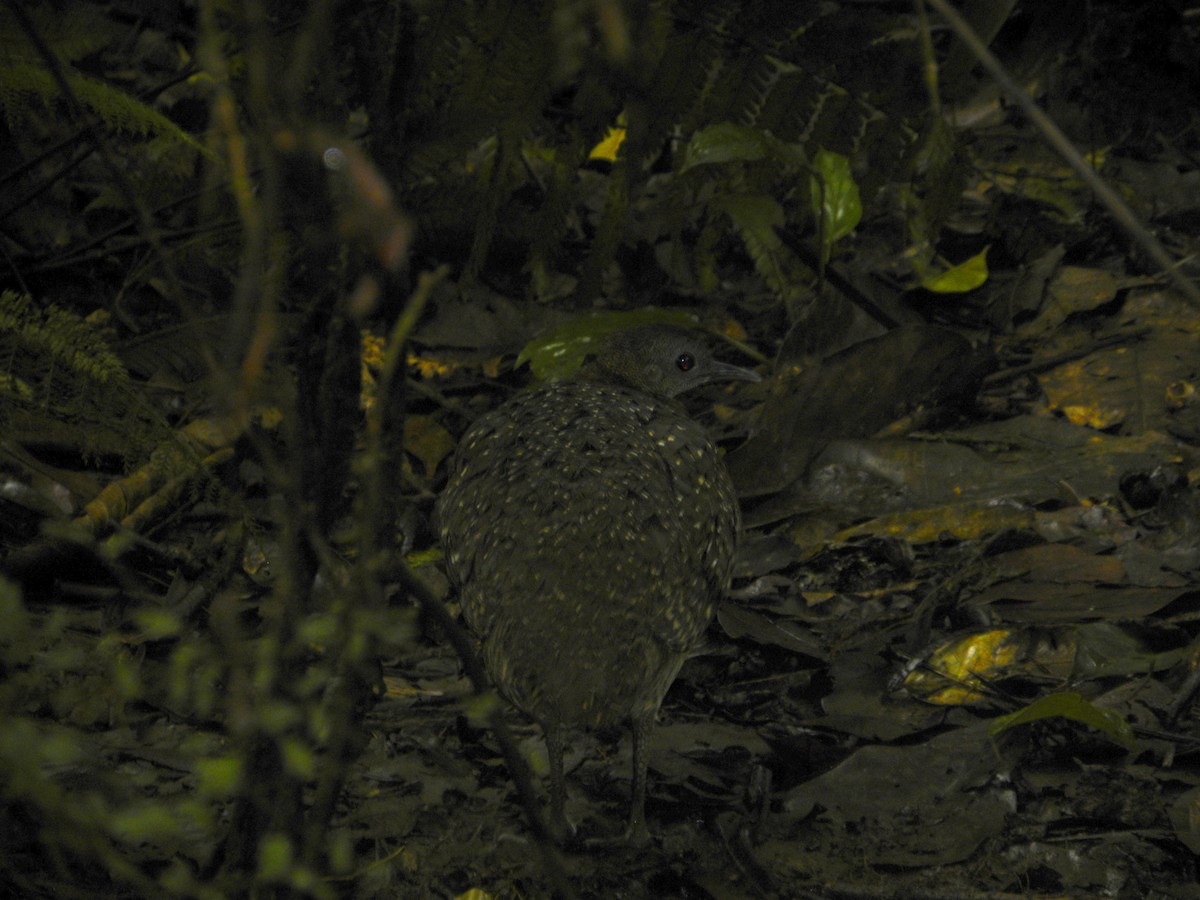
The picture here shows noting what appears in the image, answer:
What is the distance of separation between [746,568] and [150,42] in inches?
225

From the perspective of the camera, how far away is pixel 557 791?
4172mm

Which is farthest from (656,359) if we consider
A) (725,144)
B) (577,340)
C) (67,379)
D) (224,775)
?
(224,775)

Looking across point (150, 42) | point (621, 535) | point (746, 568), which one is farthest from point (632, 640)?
point (150, 42)

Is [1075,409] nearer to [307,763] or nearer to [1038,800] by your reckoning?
[1038,800]

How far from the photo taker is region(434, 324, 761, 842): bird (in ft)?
12.9

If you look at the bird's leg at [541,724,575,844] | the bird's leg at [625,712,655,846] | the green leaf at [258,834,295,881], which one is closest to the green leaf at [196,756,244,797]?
the green leaf at [258,834,295,881]

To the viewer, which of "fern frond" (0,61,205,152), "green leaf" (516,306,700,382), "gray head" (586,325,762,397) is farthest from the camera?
"green leaf" (516,306,700,382)

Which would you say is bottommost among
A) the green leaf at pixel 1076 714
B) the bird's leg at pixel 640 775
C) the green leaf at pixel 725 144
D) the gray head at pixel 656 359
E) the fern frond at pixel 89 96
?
the bird's leg at pixel 640 775

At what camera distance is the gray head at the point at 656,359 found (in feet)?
19.4

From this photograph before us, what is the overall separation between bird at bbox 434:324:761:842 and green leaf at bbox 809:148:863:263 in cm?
180

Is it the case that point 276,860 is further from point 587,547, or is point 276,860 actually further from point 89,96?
point 89,96

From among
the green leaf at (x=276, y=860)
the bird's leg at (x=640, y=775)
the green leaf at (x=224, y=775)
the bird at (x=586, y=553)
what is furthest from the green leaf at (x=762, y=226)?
the green leaf at (x=276, y=860)

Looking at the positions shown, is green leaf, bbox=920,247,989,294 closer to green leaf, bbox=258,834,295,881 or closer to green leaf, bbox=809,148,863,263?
green leaf, bbox=809,148,863,263

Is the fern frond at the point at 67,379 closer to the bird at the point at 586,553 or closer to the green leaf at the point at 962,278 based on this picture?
the bird at the point at 586,553
